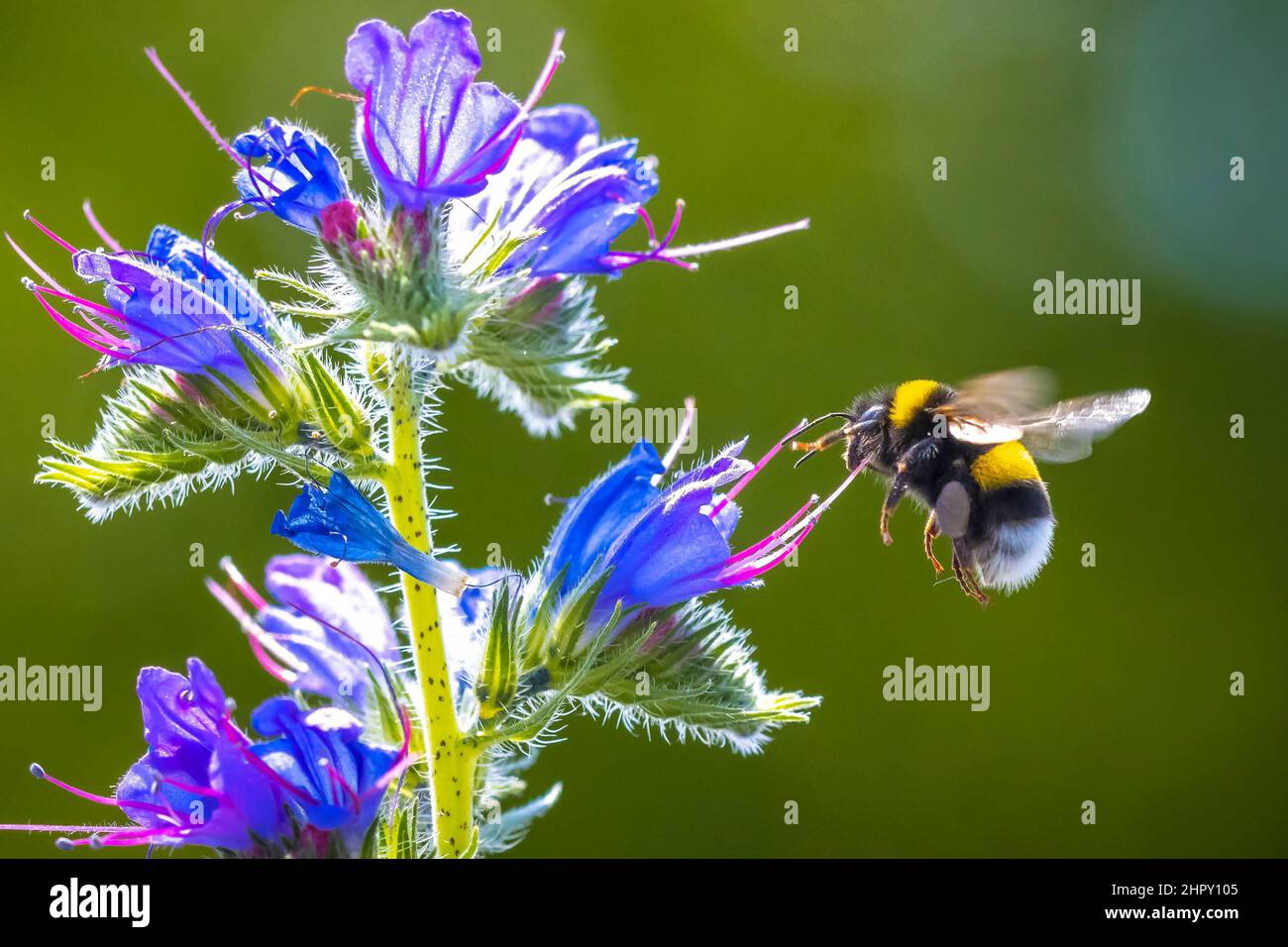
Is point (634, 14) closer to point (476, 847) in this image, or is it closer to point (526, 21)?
point (526, 21)

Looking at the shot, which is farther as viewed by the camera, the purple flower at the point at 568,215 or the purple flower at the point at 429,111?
the purple flower at the point at 568,215

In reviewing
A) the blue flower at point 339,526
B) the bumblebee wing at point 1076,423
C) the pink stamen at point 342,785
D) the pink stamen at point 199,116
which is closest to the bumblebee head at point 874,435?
the bumblebee wing at point 1076,423

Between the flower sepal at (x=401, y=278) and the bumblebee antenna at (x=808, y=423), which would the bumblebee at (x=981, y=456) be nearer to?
the bumblebee antenna at (x=808, y=423)

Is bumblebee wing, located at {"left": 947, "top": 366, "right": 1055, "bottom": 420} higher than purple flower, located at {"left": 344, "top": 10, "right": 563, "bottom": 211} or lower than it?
lower

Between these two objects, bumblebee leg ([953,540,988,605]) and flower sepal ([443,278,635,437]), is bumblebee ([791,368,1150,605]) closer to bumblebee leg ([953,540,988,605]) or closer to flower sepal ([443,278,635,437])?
bumblebee leg ([953,540,988,605])

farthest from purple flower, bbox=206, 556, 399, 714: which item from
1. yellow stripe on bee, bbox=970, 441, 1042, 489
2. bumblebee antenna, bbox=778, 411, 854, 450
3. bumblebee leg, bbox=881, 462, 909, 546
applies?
yellow stripe on bee, bbox=970, 441, 1042, 489

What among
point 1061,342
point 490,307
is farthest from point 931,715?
point 490,307
